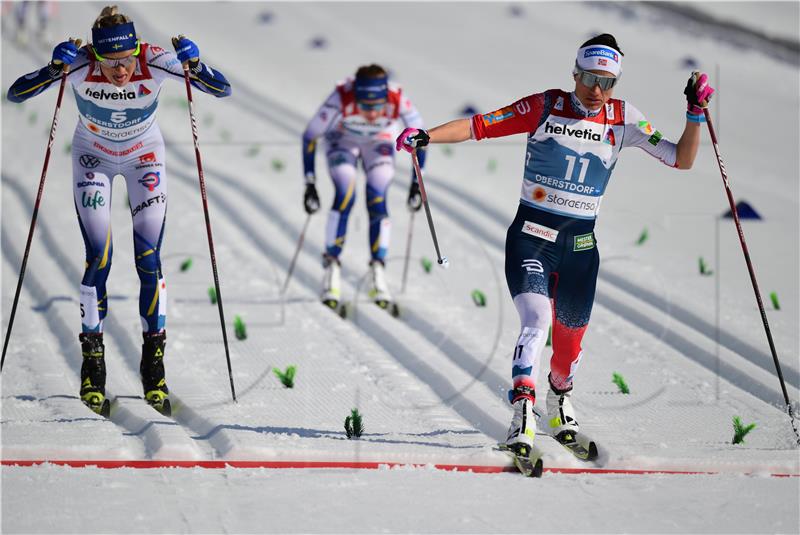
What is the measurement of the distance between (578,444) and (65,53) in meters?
3.84

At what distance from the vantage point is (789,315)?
9094mm

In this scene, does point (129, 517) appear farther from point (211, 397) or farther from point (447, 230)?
point (447, 230)

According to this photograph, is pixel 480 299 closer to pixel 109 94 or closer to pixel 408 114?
pixel 408 114

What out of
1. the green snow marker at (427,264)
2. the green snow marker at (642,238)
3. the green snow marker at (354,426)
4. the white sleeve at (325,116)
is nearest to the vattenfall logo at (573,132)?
the green snow marker at (354,426)

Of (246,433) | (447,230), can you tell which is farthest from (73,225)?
(246,433)

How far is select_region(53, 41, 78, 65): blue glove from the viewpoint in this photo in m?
6.42

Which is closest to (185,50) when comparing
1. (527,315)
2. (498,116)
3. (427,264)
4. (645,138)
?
(498,116)

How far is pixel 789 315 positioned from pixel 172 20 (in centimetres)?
1708

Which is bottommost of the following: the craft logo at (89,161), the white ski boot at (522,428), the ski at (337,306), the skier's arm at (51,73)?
the white ski boot at (522,428)

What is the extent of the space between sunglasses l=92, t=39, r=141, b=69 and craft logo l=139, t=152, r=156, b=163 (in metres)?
0.60

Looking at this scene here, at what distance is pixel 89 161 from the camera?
6793 millimetres

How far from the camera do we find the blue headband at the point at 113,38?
6.36 m

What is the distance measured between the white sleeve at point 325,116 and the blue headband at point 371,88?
0.74 ft

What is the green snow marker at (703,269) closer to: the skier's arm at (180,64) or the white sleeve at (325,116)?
the white sleeve at (325,116)
